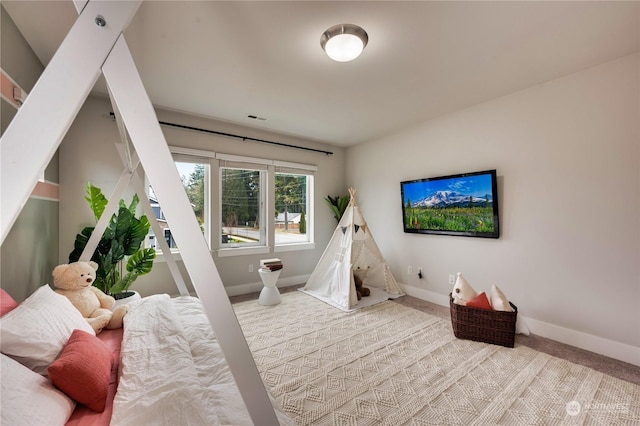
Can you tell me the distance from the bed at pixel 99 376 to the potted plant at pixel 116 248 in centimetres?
114

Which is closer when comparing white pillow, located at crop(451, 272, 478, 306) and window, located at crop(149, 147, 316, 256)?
white pillow, located at crop(451, 272, 478, 306)

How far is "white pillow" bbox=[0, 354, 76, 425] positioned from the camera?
29.0 inches

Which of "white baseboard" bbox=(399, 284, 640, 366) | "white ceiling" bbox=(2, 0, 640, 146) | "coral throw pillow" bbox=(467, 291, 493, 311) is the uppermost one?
"white ceiling" bbox=(2, 0, 640, 146)

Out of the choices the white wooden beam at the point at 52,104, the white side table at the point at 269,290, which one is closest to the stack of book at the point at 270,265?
the white side table at the point at 269,290

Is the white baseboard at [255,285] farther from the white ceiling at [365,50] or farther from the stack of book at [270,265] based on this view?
the white ceiling at [365,50]

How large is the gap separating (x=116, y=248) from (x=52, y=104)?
7.71 feet

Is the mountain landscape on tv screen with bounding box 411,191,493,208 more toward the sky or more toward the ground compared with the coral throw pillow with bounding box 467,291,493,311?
more toward the sky

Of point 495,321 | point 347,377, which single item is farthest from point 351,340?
point 495,321

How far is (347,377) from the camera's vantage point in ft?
6.11

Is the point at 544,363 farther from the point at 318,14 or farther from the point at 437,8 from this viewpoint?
Answer: the point at 318,14

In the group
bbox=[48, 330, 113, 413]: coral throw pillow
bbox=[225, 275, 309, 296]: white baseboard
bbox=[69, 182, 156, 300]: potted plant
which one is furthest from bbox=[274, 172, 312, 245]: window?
bbox=[48, 330, 113, 413]: coral throw pillow

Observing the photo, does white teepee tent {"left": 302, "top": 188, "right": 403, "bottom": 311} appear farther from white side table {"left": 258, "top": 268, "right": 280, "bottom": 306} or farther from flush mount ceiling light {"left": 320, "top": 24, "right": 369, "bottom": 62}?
flush mount ceiling light {"left": 320, "top": 24, "right": 369, "bottom": 62}

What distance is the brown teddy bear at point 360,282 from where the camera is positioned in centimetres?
343

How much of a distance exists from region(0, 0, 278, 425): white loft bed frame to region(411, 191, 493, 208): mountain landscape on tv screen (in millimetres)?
3025
